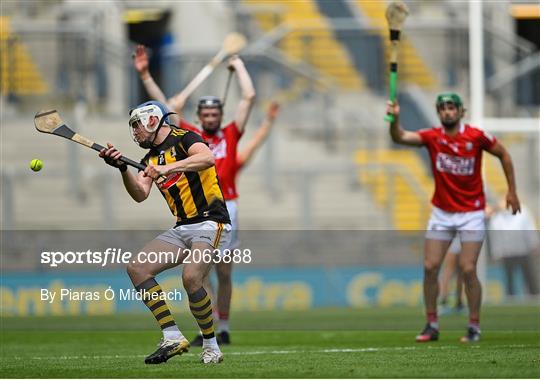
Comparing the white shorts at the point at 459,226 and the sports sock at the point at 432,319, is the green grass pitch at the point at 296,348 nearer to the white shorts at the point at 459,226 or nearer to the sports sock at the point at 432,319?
the sports sock at the point at 432,319

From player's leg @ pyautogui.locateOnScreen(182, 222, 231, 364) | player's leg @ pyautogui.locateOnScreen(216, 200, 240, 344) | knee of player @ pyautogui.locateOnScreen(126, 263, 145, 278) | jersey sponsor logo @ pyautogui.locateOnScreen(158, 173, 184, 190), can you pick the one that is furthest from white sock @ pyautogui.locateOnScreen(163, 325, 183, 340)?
player's leg @ pyautogui.locateOnScreen(216, 200, 240, 344)

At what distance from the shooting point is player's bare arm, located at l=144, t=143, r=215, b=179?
10.3 m

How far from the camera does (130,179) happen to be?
34.8 feet

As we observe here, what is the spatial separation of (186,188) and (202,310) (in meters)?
0.95

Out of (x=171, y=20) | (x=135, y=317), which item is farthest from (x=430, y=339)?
(x=171, y=20)

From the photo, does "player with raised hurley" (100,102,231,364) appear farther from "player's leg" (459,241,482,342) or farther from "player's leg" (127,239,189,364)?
"player's leg" (459,241,482,342)

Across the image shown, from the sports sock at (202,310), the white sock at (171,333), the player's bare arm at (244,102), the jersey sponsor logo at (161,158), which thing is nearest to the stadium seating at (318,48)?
the player's bare arm at (244,102)

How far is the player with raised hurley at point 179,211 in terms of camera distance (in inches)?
411

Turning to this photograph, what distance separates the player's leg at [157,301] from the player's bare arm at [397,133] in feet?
11.1

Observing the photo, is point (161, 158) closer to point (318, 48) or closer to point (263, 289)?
point (263, 289)

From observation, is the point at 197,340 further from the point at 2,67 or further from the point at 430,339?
the point at 2,67

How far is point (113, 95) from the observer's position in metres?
26.6

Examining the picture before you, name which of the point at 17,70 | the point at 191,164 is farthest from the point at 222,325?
the point at 17,70

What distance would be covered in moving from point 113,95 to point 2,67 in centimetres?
215
